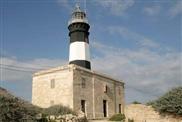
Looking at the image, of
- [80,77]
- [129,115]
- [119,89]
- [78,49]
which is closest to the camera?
[129,115]

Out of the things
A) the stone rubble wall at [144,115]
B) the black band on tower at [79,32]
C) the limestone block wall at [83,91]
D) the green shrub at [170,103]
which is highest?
the black band on tower at [79,32]

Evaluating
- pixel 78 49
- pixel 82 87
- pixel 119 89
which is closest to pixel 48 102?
pixel 82 87

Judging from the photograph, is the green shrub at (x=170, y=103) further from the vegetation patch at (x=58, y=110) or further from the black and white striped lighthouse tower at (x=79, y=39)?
the black and white striped lighthouse tower at (x=79, y=39)

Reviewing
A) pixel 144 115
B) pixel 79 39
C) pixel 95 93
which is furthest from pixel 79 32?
pixel 144 115

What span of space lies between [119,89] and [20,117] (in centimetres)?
1951

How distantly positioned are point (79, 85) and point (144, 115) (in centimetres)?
846

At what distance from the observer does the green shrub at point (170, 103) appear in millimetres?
20859

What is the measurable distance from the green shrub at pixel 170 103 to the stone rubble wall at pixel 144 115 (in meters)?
0.37

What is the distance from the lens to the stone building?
1121 inches

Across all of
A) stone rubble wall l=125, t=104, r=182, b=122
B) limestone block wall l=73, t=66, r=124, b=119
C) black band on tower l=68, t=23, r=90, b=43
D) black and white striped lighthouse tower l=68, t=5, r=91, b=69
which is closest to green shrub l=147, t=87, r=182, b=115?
stone rubble wall l=125, t=104, r=182, b=122

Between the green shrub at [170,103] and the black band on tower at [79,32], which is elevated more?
the black band on tower at [79,32]

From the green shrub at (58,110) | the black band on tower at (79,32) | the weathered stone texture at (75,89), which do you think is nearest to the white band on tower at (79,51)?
the black band on tower at (79,32)

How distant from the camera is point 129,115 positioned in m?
22.8

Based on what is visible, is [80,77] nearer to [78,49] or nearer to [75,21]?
[78,49]
